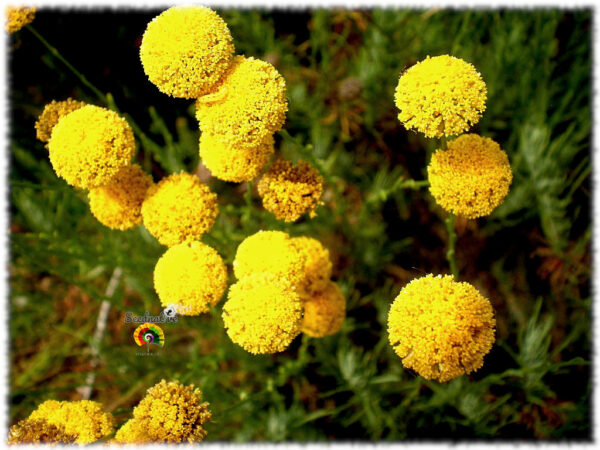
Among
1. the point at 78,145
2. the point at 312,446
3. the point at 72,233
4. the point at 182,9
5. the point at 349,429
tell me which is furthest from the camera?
the point at 72,233

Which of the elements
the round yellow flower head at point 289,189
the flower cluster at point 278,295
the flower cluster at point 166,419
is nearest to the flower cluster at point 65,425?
the flower cluster at point 166,419

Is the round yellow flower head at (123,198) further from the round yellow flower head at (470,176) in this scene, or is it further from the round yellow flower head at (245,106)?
the round yellow flower head at (470,176)

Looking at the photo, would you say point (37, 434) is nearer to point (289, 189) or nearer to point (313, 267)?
point (313, 267)

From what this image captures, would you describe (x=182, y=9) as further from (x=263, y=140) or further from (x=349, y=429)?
(x=349, y=429)

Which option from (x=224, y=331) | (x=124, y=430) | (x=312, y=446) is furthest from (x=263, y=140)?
(x=312, y=446)

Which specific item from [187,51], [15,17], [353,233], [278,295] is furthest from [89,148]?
[353,233]
